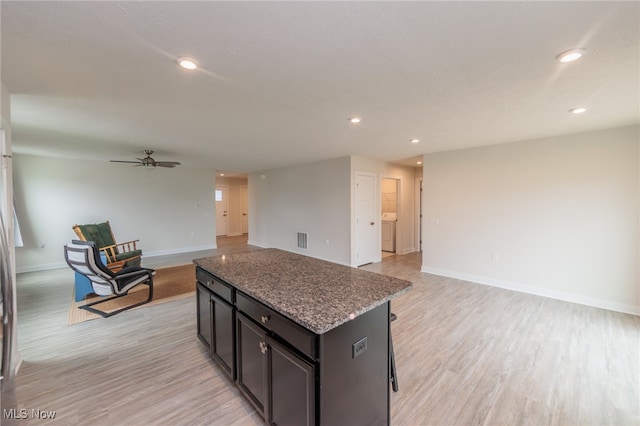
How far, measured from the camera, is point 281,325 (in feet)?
4.50

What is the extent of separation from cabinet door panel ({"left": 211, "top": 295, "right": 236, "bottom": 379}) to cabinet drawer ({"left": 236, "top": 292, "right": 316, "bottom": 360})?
10.1 inches

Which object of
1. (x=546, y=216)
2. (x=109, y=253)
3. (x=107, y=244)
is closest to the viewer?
(x=546, y=216)

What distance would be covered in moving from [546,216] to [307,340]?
441cm

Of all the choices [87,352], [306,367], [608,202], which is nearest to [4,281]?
[306,367]

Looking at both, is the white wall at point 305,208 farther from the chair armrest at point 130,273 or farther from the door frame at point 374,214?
the chair armrest at point 130,273

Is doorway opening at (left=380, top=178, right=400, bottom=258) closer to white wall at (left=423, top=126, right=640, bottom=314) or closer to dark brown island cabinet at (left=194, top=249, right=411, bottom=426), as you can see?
white wall at (left=423, top=126, right=640, bottom=314)

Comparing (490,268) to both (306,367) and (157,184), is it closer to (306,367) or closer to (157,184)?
(306,367)

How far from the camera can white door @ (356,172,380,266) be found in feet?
18.0

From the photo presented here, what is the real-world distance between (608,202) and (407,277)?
292 centimetres

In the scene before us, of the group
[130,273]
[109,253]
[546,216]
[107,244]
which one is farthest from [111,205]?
[546,216]

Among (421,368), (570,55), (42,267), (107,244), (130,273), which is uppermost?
(570,55)

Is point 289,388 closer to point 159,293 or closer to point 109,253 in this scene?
point 159,293

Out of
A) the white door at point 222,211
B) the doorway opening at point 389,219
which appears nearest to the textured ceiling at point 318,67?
the doorway opening at point 389,219

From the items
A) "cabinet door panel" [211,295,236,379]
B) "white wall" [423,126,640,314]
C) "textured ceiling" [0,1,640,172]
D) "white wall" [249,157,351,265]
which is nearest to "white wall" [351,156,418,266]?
"white wall" [249,157,351,265]
